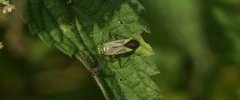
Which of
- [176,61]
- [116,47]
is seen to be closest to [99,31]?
[116,47]

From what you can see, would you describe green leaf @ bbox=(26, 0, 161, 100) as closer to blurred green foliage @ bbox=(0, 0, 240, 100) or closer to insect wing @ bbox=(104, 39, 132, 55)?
insect wing @ bbox=(104, 39, 132, 55)

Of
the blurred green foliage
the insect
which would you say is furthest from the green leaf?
the blurred green foliage

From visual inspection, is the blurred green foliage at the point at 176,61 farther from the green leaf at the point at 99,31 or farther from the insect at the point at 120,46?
the insect at the point at 120,46

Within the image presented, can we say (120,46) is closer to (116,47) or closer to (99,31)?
(116,47)

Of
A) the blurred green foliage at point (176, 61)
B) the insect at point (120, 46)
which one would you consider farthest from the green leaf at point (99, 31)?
the blurred green foliage at point (176, 61)

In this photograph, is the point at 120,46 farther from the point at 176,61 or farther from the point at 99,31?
the point at 176,61

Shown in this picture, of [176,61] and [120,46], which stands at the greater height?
[120,46]

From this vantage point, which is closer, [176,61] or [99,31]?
[99,31]

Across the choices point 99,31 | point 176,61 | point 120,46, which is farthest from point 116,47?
point 176,61
